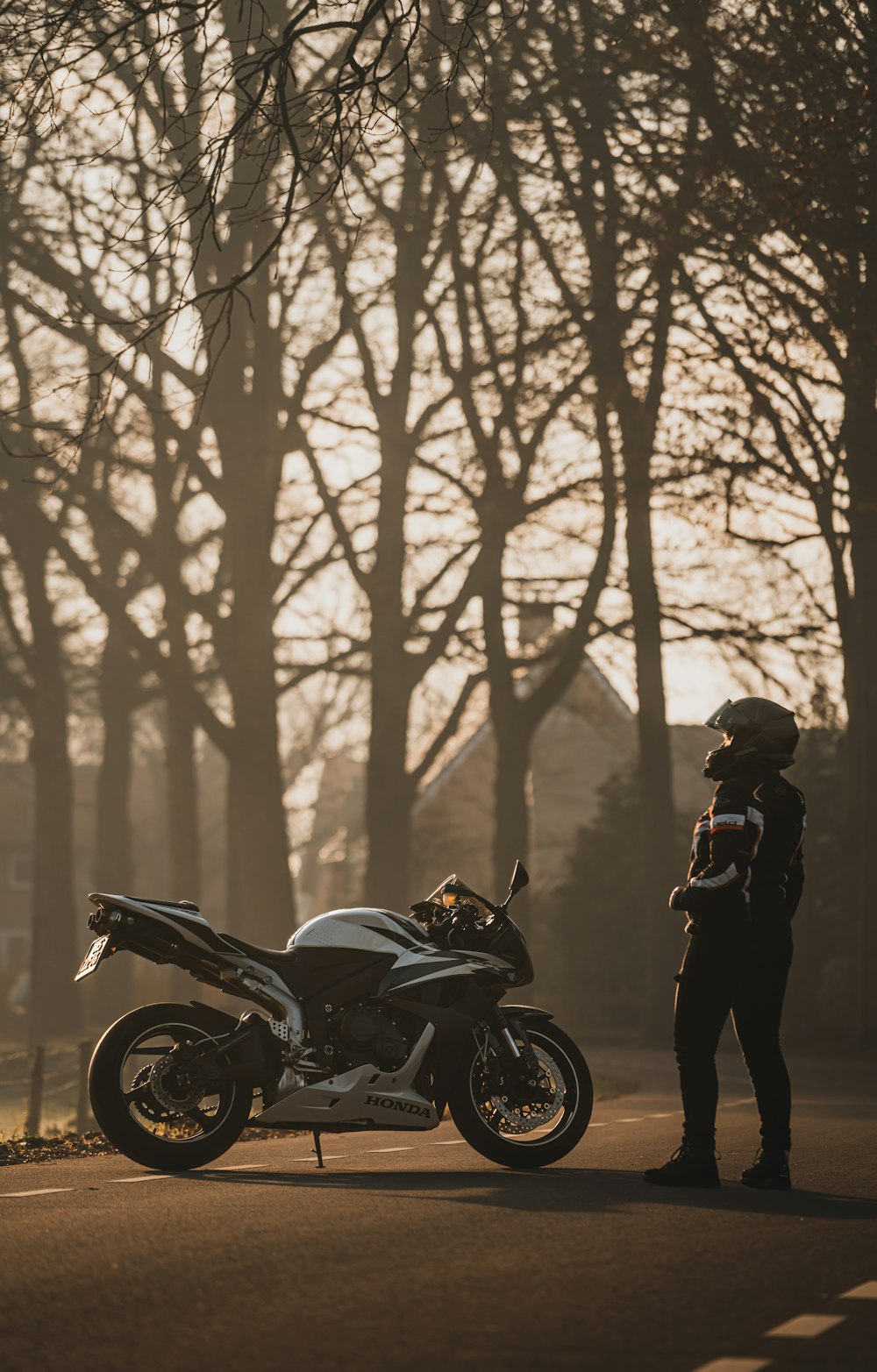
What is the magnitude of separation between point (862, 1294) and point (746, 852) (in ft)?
8.33

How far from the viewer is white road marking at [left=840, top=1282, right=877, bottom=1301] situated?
5.79m

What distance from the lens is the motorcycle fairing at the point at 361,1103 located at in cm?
844

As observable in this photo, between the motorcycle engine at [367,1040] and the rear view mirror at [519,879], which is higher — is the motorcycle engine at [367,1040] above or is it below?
below

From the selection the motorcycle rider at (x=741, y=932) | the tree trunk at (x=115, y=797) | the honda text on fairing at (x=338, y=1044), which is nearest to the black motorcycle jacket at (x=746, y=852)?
the motorcycle rider at (x=741, y=932)

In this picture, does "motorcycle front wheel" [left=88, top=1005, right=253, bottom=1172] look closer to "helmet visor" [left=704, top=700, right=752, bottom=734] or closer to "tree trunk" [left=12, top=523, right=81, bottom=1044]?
"helmet visor" [left=704, top=700, right=752, bottom=734]

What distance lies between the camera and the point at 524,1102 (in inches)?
346

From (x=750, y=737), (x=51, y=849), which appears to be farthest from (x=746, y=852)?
(x=51, y=849)

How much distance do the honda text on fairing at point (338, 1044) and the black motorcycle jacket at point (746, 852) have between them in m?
0.89

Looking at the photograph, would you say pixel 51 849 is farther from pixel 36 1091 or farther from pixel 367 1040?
pixel 367 1040

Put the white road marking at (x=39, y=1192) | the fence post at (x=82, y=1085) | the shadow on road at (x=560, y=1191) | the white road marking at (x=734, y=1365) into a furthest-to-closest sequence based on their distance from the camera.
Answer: the fence post at (x=82, y=1085)
the white road marking at (x=39, y=1192)
the shadow on road at (x=560, y=1191)
the white road marking at (x=734, y=1365)

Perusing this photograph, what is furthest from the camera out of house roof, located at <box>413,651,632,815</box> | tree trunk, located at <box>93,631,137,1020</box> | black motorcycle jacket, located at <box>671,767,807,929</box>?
tree trunk, located at <box>93,631,137,1020</box>

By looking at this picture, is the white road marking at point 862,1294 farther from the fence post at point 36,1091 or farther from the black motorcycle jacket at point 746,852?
the fence post at point 36,1091

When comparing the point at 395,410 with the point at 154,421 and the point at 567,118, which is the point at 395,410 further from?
the point at 567,118

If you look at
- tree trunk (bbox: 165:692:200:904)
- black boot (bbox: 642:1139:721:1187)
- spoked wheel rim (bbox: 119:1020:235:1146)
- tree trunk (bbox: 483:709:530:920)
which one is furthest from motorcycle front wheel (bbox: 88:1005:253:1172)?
tree trunk (bbox: 165:692:200:904)
